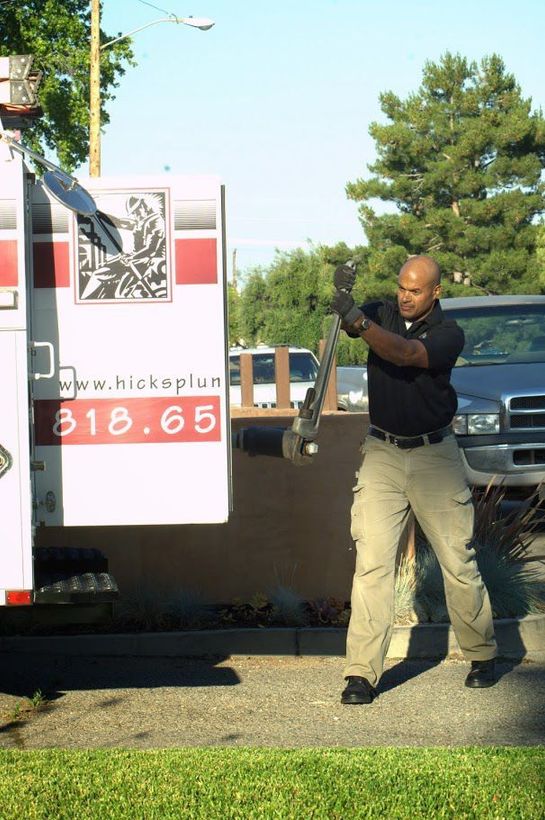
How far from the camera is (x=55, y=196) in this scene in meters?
5.03

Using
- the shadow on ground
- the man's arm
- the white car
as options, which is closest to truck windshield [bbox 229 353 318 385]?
the white car

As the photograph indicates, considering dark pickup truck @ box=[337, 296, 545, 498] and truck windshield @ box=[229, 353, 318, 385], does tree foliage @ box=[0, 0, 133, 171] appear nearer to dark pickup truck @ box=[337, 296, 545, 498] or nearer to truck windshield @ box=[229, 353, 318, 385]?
truck windshield @ box=[229, 353, 318, 385]

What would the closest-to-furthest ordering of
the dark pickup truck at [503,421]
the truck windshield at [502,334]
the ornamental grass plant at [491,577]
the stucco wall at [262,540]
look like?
the ornamental grass plant at [491,577] < the stucco wall at [262,540] < the dark pickup truck at [503,421] < the truck windshield at [502,334]

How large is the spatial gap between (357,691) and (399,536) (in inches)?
29.1

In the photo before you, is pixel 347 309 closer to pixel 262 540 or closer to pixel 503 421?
pixel 262 540

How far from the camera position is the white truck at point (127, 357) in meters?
5.27

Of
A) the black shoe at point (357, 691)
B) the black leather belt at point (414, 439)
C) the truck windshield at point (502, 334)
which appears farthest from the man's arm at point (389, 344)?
the truck windshield at point (502, 334)

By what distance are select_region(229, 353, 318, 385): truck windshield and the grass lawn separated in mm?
18656

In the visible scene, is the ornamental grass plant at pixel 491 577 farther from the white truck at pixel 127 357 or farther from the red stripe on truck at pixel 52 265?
the red stripe on truck at pixel 52 265

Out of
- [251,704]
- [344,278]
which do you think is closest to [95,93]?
[344,278]

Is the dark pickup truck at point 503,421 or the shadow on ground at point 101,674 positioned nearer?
the shadow on ground at point 101,674

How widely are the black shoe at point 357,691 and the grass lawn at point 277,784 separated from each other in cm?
98

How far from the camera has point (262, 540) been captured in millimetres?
7844

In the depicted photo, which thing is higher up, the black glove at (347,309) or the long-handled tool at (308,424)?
the black glove at (347,309)
